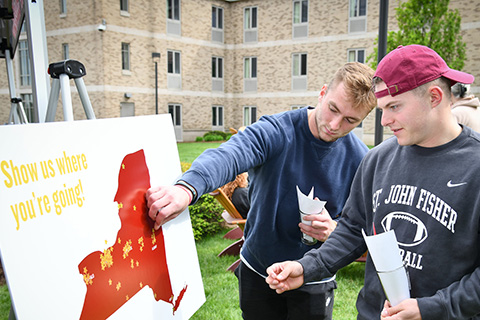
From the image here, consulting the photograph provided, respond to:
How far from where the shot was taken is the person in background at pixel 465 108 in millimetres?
4215

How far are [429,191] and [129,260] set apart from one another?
1256 mm

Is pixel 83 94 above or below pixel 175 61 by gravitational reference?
below

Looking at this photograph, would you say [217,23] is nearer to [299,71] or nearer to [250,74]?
[250,74]

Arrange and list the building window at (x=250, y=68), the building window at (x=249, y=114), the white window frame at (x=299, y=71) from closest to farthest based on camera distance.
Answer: the white window frame at (x=299, y=71)
the building window at (x=250, y=68)
the building window at (x=249, y=114)

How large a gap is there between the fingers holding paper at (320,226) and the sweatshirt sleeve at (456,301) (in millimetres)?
737

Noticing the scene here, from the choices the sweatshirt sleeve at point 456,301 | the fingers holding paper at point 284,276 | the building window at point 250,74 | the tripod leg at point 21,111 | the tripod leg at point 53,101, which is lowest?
the fingers holding paper at point 284,276

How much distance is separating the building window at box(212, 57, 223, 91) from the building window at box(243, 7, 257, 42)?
89.9 inches

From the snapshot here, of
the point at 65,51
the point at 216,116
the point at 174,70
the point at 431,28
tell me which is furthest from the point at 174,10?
the point at 431,28

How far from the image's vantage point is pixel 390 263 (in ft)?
4.83

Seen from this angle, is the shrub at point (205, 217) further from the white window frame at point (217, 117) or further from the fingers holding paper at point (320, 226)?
the white window frame at point (217, 117)

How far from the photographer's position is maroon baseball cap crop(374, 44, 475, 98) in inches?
61.3

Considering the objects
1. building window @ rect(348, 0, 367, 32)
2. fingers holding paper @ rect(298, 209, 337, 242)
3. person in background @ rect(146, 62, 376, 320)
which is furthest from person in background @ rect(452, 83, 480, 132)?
building window @ rect(348, 0, 367, 32)

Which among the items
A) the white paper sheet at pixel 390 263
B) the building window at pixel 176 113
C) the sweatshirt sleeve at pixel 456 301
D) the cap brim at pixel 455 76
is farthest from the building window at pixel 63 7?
the sweatshirt sleeve at pixel 456 301

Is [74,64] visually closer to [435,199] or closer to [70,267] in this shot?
[70,267]
